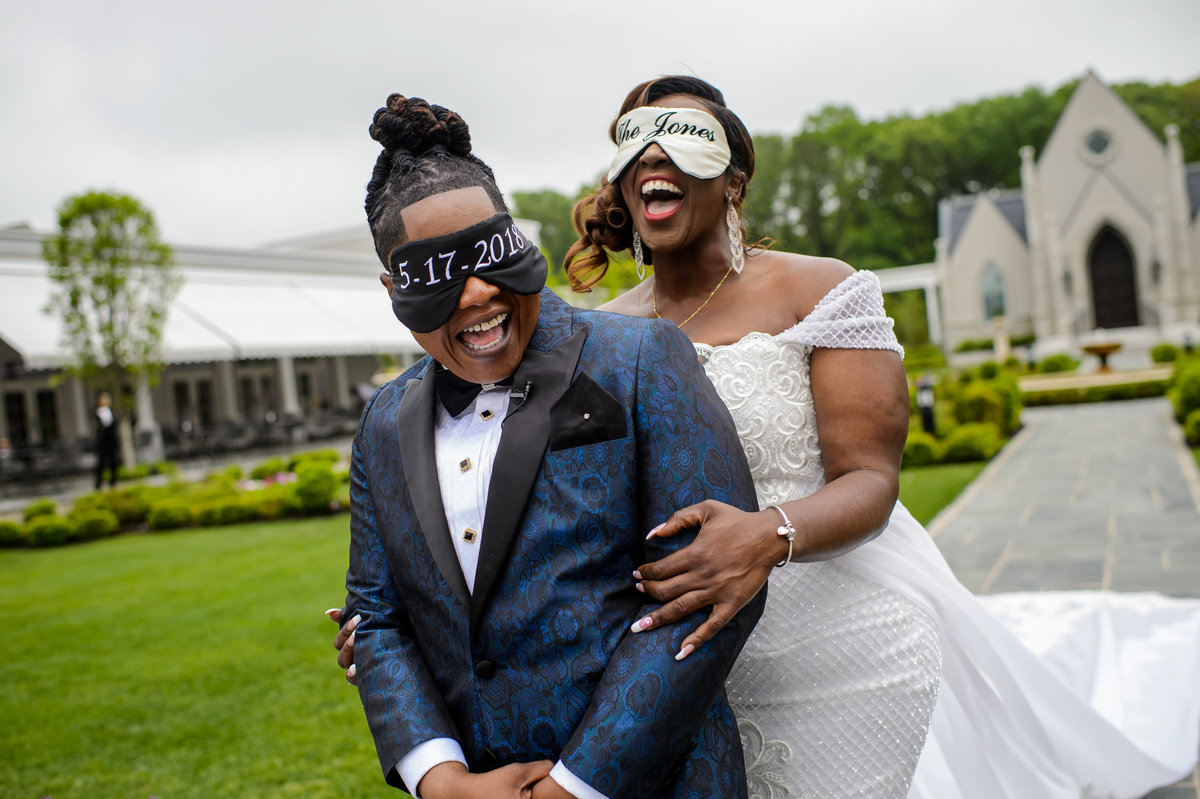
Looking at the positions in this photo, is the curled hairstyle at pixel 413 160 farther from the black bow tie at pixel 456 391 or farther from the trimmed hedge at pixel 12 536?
the trimmed hedge at pixel 12 536

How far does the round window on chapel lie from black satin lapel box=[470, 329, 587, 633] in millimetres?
41901

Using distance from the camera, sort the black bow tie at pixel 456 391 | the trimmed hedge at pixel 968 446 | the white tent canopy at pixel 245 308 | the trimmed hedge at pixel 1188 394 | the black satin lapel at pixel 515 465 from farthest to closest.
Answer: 1. the white tent canopy at pixel 245 308
2. the trimmed hedge at pixel 968 446
3. the trimmed hedge at pixel 1188 394
4. the black bow tie at pixel 456 391
5. the black satin lapel at pixel 515 465

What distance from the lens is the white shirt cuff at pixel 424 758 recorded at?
1.56 meters

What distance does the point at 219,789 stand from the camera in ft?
14.7

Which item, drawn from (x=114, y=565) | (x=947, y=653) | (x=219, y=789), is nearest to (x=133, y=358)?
(x=114, y=565)

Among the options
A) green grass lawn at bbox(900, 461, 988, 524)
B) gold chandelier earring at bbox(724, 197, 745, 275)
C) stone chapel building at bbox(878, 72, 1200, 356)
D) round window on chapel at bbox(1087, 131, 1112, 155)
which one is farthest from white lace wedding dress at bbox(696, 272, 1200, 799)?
round window on chapel at bbox(1087, 131, 1112, 155)

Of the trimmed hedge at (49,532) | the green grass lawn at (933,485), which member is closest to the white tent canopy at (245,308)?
the trimmed hedge at (49,532)

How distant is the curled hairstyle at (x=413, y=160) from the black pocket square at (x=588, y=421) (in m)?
0.40

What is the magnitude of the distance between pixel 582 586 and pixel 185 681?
5.84m

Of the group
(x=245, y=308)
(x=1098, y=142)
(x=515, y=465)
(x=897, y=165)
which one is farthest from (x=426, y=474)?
(x=897, y=165)

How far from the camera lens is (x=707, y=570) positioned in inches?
55.1

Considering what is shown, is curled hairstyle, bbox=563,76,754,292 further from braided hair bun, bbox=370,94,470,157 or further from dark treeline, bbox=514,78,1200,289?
dark treeline, bbox=514,78,1200,289

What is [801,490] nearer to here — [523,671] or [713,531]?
[713,531]

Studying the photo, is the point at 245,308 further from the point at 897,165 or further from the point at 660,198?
the point at 897,165
